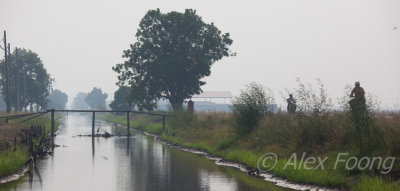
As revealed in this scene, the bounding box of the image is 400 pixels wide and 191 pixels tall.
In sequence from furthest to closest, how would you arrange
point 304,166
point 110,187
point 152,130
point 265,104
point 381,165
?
point 152,130
point 265,104
point 304,166
point 110,187
point 381,165

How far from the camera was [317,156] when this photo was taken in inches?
778

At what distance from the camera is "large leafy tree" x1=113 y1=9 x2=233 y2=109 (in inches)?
2409

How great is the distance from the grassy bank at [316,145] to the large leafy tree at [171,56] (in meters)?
28.7

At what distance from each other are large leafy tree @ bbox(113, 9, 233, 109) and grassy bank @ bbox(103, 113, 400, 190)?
28708 mm

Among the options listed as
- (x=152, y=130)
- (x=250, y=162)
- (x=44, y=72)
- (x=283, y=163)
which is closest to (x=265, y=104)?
(x=250, y=162)

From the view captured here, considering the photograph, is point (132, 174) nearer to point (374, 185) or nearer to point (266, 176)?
point (266, 176)

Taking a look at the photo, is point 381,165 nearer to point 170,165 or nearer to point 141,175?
point 141,175

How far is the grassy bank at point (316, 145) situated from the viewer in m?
16.3

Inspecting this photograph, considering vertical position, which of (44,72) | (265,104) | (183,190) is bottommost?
(183,190)

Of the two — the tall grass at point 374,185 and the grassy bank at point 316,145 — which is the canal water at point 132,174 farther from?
the tall grass at point 374,185

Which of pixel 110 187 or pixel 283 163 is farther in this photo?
pixel 283 163

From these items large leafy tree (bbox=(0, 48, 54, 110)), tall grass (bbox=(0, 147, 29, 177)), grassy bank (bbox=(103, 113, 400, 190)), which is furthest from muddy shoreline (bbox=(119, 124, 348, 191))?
large leafy tree (bbox=(0, 48, 54, 110))

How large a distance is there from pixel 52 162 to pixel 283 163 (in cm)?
1245

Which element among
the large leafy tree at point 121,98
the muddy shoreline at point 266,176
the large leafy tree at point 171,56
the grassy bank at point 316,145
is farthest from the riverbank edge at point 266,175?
the large leafy tree at point 121,98
